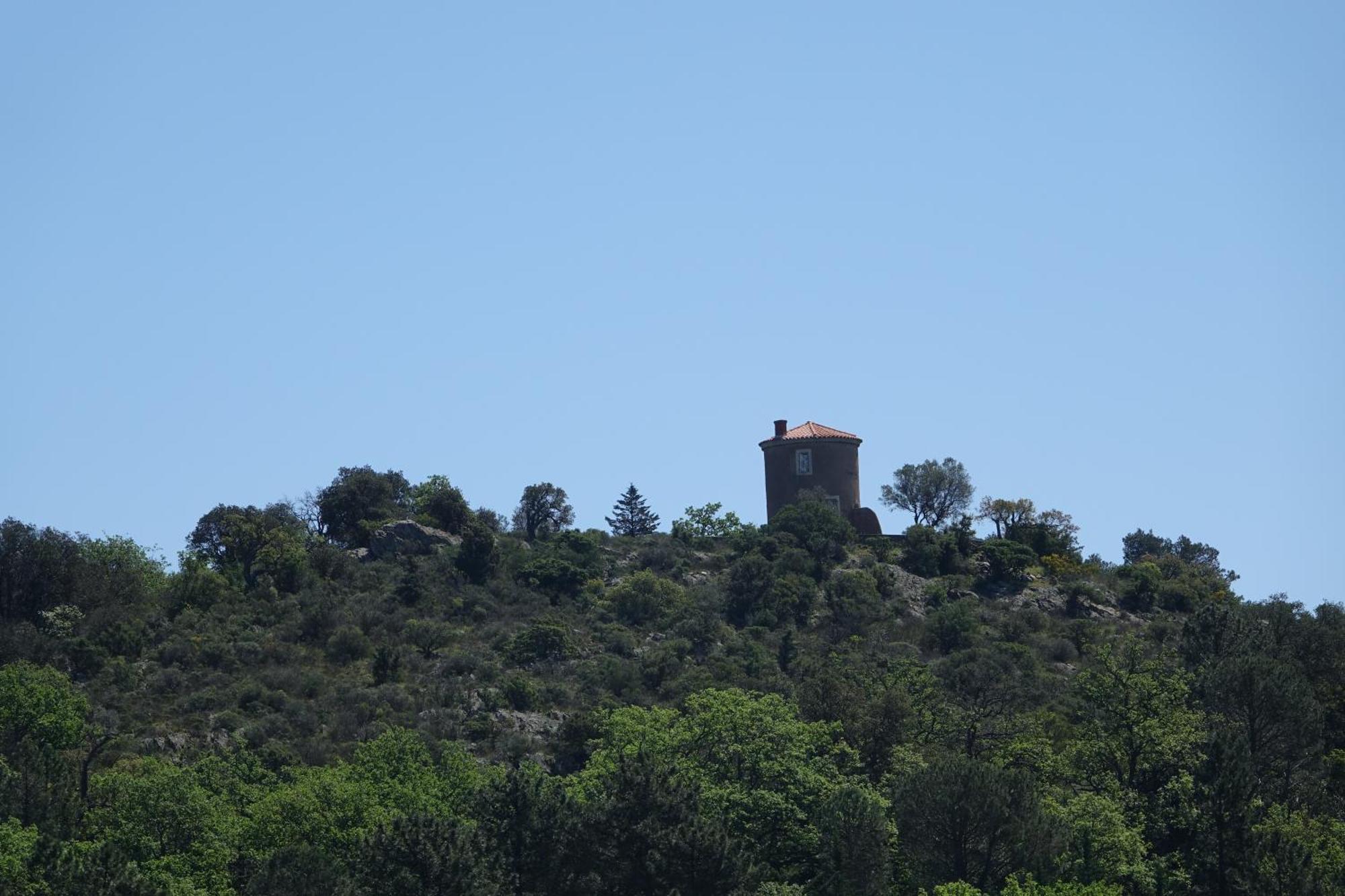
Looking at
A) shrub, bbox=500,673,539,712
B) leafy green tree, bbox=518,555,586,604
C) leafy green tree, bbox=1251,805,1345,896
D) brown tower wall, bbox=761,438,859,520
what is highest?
brown tower wall, bbox=761,438,859,520

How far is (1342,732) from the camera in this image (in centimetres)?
6400

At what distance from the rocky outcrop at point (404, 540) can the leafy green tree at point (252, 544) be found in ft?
12.5

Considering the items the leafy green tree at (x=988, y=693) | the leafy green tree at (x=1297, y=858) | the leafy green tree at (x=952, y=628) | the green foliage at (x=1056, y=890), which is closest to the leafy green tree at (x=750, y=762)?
the leafy green tree at (x=988, y=693)

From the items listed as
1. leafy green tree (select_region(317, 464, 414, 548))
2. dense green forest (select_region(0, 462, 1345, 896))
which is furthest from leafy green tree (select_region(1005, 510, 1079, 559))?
leafy green tree (select_region(317, 464, 414, 548))

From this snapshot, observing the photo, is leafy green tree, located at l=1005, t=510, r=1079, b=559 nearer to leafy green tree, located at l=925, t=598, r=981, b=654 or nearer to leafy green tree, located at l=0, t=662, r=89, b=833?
leafy green tree, located at l=925, t=598, r=981, b=654

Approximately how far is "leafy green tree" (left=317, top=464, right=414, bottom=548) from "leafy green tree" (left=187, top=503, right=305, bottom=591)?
196 cm

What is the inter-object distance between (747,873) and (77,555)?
48.3 metres

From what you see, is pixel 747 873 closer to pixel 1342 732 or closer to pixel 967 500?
pixel 1342 732

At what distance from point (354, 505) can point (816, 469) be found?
25168 millimetres

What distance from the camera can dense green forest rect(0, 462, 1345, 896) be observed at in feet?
165

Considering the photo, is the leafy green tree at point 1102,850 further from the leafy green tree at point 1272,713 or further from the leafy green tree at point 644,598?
the leafy green tree at point 644,598

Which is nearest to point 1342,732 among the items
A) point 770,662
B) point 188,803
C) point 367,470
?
point 770,662

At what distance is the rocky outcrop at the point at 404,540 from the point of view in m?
93.3

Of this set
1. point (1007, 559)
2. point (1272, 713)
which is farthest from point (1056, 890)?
point (1007, 559)
